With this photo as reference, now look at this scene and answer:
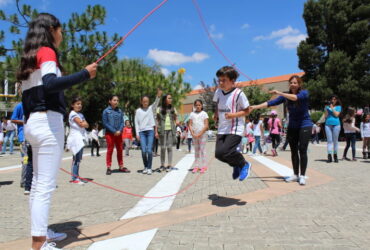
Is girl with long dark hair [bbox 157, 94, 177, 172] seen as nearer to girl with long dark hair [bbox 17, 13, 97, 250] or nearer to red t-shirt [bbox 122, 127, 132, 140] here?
girl with long dark hair [bbox 17, 13, 97, 250]

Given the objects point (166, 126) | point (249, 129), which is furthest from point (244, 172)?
point (249, 129)

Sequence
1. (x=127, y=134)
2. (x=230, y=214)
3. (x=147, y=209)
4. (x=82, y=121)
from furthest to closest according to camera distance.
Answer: (x=127, y=134) → (x=82, y=121) → (x=147, y=209) → (x=230, y=214)

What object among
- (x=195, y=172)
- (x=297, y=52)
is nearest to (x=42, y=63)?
(x=195, y=172)

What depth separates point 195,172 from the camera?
7594mm

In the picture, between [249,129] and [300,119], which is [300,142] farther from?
[249,129]

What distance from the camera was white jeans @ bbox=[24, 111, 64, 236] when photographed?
2.49m

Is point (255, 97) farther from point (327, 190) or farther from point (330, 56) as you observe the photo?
point (327, 190)

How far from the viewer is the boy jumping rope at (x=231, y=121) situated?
4322 mm

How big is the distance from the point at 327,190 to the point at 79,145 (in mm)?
4683

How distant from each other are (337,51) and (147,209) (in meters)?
27.9

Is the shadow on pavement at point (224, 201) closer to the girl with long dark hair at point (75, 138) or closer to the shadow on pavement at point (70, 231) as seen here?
the shadow on pavement at point (70, 231)

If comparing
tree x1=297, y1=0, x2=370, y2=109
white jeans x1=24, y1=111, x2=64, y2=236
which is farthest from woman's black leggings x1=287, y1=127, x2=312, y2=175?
tree x1=297, y1=0, x2=370, y2=109

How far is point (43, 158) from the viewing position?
254 cm

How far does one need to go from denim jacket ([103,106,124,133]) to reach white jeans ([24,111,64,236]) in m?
4.84
